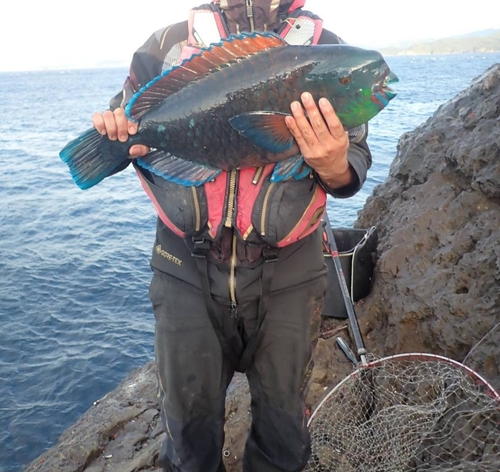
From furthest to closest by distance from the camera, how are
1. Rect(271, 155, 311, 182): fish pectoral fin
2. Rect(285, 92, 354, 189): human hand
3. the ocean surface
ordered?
the ocean surface < Rect(271, 155, 311, 182): fish pectoral fin < Rect(285, 92, 354, 189): human hand

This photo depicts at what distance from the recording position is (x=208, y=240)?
282 centimetres

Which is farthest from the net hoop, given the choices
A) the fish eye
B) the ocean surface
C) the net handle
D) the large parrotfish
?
the ocean surface

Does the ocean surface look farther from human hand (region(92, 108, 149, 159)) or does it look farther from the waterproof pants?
human hand (region(92, 108, 149, 159))

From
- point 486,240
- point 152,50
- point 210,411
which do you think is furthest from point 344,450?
point 152,50

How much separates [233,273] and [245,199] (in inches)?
17.3

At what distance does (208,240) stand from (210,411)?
1.16m

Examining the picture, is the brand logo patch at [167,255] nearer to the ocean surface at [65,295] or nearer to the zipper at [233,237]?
the zipper at [233,237]

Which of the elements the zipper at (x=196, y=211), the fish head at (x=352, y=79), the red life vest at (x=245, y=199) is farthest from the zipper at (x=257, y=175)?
the fish head at (x=352, y=79)

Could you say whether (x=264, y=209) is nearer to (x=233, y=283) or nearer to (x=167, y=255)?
(x=233, y=283)

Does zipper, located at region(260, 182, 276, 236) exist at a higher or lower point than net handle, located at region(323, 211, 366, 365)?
higher

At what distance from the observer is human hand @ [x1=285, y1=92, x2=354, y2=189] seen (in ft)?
7.81

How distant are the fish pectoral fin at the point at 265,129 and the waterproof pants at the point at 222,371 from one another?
91 centimetres

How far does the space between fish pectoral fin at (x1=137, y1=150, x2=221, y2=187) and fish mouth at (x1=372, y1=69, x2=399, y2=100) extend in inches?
36.4

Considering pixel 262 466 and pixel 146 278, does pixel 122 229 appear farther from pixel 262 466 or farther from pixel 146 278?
pixel 262 466
